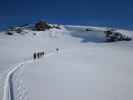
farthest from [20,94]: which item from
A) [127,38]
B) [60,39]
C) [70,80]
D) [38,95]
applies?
[127,38]

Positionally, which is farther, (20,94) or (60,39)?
(60,39)

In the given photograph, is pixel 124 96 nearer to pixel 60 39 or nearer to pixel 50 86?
pixel 50 86

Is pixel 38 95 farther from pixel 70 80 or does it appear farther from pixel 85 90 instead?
pixel 70 80

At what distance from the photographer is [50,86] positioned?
10125mm

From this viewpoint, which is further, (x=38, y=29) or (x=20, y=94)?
(x=38, y=29)

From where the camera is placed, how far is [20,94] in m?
8.40

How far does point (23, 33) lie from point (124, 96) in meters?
46.0

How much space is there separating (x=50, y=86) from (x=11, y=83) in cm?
188

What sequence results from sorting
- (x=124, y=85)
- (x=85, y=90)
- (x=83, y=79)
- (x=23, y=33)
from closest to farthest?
(x=85, y=90) → (x=124, y=85) → (x=83, y=79) → (x=23, y=33)

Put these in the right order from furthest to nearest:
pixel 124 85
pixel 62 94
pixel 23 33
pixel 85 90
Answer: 1. pixel 23 33
2. pixel 124 85
3. pixel 85 90
4. pixel 62 94

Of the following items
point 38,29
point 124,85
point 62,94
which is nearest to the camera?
point 62,94

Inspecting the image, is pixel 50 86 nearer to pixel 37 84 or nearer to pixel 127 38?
pixel 37 84

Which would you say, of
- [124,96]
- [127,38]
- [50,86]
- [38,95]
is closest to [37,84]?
[50,86]

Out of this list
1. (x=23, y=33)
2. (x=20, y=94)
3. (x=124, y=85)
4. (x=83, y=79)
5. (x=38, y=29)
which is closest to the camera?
(x=20, y=94)
